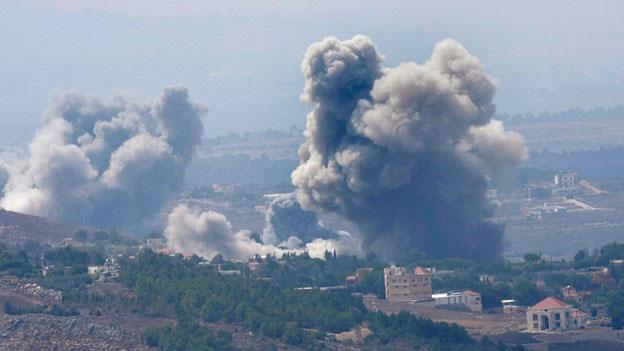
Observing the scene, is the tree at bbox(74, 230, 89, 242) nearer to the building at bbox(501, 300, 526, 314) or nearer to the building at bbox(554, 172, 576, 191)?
the building at bbox(501, 300, 526, 314)

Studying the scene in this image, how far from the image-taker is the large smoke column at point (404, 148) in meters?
127

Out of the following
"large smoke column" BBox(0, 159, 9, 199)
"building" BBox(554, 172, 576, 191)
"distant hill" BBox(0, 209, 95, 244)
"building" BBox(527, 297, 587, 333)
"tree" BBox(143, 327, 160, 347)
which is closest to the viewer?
"tree" BBox(143, 327, 160, 347)

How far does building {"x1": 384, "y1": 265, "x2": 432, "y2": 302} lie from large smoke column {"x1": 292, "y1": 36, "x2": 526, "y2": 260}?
10062mm

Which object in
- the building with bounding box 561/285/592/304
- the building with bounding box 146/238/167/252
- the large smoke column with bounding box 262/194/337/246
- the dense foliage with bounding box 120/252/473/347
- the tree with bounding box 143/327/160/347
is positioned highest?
the large smoke column with bounding box 262/194/337/246

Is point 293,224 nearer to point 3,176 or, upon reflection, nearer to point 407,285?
point 3,176

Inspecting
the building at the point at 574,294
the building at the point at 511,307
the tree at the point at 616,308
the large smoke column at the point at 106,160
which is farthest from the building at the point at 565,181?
the building at the point at 511,307

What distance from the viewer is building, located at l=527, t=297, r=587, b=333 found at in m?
106

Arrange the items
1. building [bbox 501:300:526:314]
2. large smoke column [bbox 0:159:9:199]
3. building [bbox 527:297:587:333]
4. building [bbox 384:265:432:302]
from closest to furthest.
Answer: building [bbox 527:297:587:333]
building [bbox 501:300:526:314]
building [bbox 384:265:432:302]
large smoke column [bbox 0:159:9:199]

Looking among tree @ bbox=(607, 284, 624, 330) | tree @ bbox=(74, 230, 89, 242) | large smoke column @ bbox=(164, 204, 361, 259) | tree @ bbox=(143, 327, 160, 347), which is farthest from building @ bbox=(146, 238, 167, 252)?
tree @ bbox=(143, 327, 160, 347)

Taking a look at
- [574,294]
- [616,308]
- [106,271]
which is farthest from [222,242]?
[616,308]

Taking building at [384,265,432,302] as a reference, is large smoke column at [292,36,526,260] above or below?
above

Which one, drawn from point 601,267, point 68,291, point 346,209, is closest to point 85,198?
point 346,209

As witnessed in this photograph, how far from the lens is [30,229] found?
135 meters

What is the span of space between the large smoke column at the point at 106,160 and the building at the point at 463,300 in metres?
43.9
